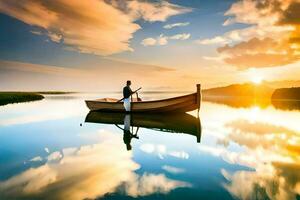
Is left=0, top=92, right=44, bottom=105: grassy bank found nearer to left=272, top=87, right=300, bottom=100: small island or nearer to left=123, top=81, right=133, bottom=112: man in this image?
left=123, top=81, right=133, bottom=112: man

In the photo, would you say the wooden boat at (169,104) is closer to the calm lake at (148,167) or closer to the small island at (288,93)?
the calm lake at (148,167)

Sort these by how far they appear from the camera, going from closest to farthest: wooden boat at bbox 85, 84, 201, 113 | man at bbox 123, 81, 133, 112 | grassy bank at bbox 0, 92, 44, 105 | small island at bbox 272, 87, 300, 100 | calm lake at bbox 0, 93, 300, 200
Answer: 1. calm lake at bbox 0, 93, 300, 200
2. man at bbox 123, 81, 133, 112
3. wooden boat at bbox 85, 84, 201, 113
4. grassy bank at bbox 0, 92, 44, 105
5. small island at bbox 272, 87, 300, 100

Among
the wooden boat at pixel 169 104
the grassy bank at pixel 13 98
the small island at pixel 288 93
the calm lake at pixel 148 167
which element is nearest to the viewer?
the calm lake at pixel 148 167

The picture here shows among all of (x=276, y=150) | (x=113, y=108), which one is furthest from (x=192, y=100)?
(x=276, y=150)

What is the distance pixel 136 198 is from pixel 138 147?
6.13 m

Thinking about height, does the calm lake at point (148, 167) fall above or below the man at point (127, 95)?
below

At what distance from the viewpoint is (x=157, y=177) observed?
777 centimetres

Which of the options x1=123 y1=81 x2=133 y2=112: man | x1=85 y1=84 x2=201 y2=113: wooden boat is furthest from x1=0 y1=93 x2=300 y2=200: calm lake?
x1=85 y1=84 x2=201 y2=113: wooden boat

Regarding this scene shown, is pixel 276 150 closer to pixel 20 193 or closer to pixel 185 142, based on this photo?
pixel 185 142

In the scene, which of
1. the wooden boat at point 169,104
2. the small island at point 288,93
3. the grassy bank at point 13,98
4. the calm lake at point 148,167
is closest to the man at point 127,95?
the wooden boat at point 169,104

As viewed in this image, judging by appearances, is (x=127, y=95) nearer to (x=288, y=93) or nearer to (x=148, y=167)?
(x=148, y=167)

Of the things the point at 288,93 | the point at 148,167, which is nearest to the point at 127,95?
the point at 148,167

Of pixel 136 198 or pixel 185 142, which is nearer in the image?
pixel 136 198

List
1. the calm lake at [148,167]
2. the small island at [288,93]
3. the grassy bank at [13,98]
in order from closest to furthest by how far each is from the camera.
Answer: the calm lake at [148,167], the grassy bank at [13,98], the small island at [288,93]
